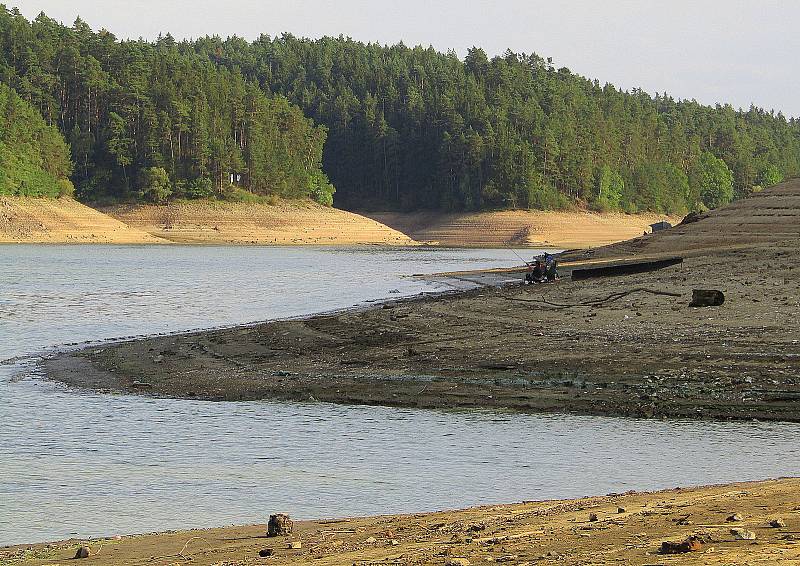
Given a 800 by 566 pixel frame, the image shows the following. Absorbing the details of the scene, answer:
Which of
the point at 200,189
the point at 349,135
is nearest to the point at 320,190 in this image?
the point at 200,189

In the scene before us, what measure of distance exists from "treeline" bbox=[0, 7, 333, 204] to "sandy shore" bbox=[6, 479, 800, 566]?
120 metres

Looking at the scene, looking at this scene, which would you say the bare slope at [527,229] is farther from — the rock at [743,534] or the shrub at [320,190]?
the rock at [743,534]

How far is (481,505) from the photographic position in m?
11.1

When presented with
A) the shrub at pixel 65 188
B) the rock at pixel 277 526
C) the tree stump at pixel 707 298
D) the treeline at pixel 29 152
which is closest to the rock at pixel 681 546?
the rock at pixel 277 526

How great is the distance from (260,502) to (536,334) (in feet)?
35.8

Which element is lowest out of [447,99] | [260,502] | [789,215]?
[260,502]

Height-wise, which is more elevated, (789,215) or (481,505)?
(789,215)

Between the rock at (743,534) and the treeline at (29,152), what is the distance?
11156 centimetres

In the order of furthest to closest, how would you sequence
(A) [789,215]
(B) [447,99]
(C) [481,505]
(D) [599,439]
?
(B) [447,99] → (A) [789,215] → (D) [599,439] → (C) [481,505]

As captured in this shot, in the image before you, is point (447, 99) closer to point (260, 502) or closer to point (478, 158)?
point (478, 158)

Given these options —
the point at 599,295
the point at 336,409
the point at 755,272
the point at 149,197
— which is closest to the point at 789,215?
the point at 755,272

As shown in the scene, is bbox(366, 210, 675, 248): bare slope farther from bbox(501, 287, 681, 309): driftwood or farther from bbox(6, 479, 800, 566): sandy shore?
bbox(6, 479, 800, 566): sandy shore

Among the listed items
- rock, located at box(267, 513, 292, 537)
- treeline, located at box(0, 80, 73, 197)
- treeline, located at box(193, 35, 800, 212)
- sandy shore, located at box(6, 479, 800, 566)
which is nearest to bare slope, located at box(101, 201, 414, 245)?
treeline, located at box(0, 80, 73, 197)

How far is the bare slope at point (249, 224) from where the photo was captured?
389ft
